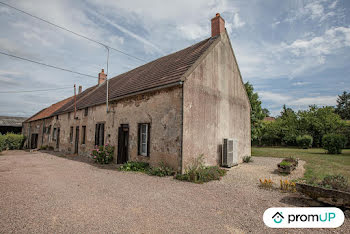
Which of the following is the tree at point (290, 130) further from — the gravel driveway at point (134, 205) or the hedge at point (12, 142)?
the hedge at point (12, 142)

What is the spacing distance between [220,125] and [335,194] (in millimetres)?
6224

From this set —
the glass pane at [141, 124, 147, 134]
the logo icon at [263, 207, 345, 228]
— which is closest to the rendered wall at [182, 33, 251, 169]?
the glass pane at [141, 124, 147, 134]

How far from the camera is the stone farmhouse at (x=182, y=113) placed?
788 cm

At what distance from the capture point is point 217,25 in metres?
11.0

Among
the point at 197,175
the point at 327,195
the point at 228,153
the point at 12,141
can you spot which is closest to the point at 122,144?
the point at 197,175

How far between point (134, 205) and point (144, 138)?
525 cm

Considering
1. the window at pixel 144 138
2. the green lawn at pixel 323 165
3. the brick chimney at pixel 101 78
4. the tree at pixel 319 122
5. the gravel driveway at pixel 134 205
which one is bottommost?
the gravel driveway at pixel 134 205

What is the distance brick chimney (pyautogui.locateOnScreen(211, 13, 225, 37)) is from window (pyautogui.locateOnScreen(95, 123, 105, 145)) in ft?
31.9

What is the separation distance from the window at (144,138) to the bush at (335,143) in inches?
669

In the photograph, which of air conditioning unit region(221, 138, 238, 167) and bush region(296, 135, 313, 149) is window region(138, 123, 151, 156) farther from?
bush region(296, 135, 313, 149)

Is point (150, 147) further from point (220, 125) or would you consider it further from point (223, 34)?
point (223, 34)

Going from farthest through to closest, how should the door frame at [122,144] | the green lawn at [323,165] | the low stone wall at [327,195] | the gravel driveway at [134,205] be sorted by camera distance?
the door frame at [122,144], the green lawn at [323,165], the low stone wall at [327,195], the gravel driveway at [134,205]

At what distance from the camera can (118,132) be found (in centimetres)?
1102

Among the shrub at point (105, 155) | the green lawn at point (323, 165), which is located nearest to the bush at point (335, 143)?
the green lawn at point (323, 165)
